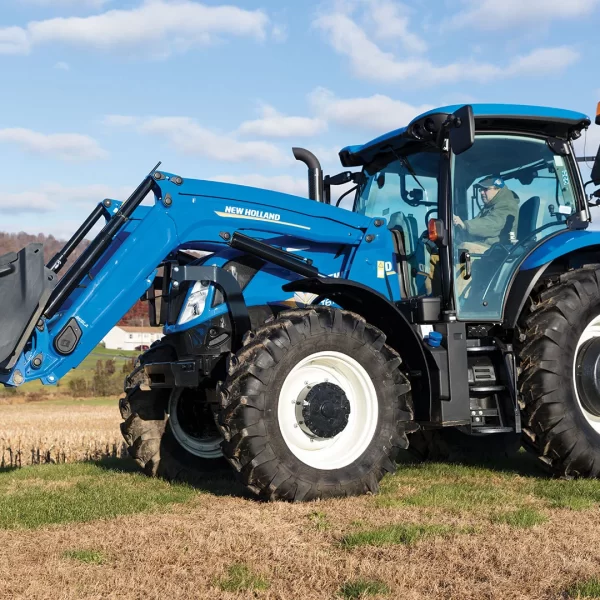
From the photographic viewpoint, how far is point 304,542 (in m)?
4.61

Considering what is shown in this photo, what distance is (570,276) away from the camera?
711cm

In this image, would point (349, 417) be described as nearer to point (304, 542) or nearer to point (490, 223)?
point (304, 542)

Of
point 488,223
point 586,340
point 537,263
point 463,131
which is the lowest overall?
point 586,340

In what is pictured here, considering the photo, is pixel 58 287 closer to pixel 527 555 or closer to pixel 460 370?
pixel 460 370

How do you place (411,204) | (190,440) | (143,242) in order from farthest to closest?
(411,204), (190,440), (143,242)

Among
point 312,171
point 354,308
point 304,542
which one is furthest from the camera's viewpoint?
point 312,171

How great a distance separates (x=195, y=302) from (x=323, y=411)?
1461 millimetres

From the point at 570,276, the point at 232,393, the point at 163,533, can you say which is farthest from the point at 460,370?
the point at 163,533

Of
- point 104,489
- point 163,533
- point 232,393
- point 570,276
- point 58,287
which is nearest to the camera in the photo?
point 163,533

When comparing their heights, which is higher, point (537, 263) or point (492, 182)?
point (492, 182)

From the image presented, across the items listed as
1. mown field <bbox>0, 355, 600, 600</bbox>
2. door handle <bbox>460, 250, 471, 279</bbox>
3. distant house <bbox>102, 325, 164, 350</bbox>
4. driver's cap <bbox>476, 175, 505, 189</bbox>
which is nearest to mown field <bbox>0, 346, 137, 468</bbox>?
mown field <bbox>0, 355, 600, 600</bbox>

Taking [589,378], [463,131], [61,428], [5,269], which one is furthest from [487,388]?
[61,428]

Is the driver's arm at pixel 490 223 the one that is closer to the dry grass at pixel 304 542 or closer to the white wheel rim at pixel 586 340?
the white wheel rim at pixel 586 340

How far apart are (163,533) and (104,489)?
73.4 inches
